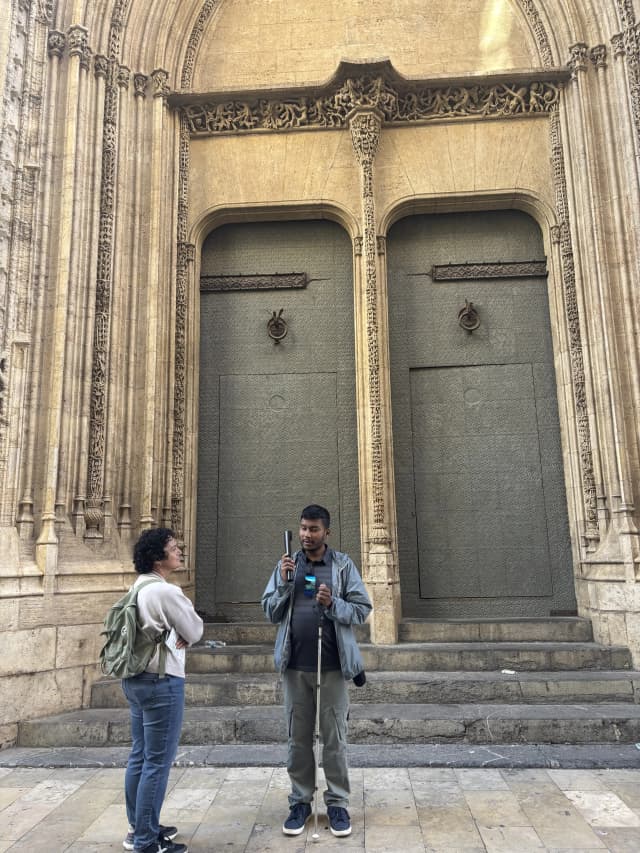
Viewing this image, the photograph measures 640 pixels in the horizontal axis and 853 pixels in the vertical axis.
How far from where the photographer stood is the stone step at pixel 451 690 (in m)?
5.82

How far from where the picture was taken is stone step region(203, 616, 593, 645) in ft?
22.7

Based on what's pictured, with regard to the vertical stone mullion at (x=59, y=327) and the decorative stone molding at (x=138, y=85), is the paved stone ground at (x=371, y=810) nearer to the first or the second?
the vertical stone mullion at (x=59, y=327)

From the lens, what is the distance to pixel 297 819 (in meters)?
3.75

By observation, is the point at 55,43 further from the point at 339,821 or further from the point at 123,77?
the point at 339,821

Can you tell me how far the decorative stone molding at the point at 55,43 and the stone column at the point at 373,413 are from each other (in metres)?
3.41

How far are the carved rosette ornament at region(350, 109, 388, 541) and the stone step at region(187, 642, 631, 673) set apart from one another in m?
1.37

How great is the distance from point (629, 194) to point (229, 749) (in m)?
6.89

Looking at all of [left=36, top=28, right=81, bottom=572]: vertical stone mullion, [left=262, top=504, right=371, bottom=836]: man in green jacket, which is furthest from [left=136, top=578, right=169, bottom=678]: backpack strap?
[left=36, top=28, right=81, bottom=572]: vertical stone mullion

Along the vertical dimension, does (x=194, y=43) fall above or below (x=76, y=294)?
above

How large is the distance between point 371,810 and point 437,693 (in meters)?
2.00

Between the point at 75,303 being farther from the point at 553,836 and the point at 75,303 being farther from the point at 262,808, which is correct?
the point at 553,836

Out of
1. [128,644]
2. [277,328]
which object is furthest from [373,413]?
[128,644]

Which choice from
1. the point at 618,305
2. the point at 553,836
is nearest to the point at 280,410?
the point at 618,305

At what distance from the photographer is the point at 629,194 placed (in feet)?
24.0
